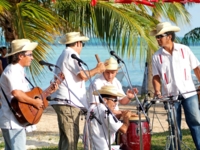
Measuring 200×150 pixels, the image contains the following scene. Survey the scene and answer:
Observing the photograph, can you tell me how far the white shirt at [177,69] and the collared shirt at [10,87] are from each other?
210cm

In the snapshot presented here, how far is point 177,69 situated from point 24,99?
2.20m

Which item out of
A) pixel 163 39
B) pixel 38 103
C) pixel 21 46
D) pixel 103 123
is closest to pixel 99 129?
pixel 103 123

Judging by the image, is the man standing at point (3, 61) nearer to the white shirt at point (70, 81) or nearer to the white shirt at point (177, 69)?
the white shirt at point (70, 81)

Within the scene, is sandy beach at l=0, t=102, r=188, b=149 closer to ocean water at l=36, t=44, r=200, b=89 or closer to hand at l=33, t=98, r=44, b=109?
ocean water at l=36, t=44, r=200, b=89

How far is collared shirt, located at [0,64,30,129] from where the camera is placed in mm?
6309

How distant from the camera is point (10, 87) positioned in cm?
633

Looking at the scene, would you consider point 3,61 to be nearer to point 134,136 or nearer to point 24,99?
point 134,136

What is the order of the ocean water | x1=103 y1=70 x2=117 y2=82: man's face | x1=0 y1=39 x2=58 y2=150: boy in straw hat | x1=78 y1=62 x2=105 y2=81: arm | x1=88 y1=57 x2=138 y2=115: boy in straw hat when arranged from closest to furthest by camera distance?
x1=0 y1=39 x2=58 y2=150: boy in straw hat, x1=78 y1=62 x2=105 y2=81: arm, x1=88 y1=57 x2=138 y2=115: boy in straw hat, x1=103 y1=70 x2=117 y2=82: man's face, the ocean water

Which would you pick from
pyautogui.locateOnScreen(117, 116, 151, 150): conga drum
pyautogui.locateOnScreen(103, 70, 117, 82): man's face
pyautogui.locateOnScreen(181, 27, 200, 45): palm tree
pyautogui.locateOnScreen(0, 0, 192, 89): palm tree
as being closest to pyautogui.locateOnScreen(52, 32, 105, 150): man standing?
pyautogui.locateOnScreen(103, 70, 117, 82): man's face

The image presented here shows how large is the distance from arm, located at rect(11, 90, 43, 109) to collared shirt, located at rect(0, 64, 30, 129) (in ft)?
0.14

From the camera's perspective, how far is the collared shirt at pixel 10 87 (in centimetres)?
631

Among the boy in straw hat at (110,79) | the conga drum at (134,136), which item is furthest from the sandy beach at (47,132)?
the boy in straw hat at (110,79)

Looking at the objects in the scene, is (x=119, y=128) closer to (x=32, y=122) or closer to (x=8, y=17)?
(x=32, y=122)

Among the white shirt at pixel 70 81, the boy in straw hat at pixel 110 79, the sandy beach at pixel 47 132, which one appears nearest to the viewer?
the white shirt at pixel 70 81
